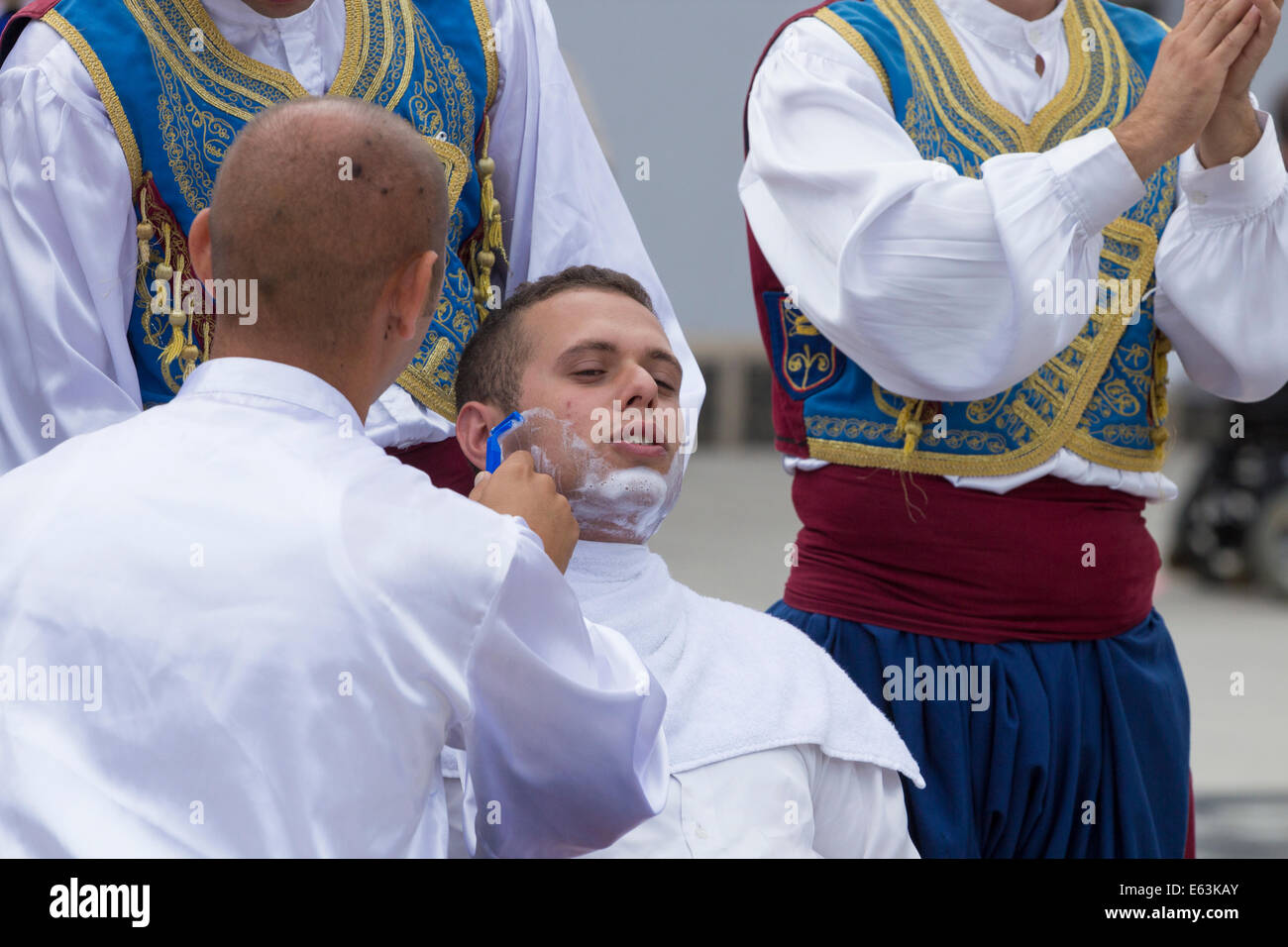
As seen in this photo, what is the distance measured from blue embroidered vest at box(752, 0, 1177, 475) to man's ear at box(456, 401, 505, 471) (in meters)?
0.50

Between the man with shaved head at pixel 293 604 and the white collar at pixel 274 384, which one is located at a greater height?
the white collar at pixel 274 384

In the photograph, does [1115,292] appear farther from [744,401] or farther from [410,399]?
[744,401]

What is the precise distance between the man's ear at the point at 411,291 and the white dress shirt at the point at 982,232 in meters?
0.74

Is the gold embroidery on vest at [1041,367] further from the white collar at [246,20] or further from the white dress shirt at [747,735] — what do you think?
the white collar at [246,20]

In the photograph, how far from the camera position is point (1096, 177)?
2.09 meters

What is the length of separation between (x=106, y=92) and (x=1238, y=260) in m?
1.40

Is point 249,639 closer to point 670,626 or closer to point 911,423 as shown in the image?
point 670,626

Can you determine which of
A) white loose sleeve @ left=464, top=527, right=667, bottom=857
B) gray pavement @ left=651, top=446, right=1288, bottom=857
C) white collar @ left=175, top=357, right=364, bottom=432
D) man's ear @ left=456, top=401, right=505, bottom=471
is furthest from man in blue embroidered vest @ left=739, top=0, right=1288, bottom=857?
gray pavement @ left=651, top=446, right=1288, bottom=857

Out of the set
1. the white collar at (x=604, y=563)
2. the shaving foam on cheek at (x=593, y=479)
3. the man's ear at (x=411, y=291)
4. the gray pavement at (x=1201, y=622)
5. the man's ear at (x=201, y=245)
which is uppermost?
the man's ear at (x=201, y=245)

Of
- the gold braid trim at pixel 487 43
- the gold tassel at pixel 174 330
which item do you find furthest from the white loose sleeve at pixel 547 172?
the gold tassel at pixel 174 330

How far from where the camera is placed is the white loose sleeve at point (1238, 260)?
2287 millimetres

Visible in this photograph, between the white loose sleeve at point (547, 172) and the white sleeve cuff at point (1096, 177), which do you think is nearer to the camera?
the white sleeve cuff at point (1096, 177)

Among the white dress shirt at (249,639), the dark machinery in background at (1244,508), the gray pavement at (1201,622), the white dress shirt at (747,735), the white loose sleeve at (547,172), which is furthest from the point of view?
the dark machinery in background at (1244,508)

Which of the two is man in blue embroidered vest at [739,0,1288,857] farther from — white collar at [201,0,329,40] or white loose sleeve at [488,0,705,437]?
white collar at [201,0,329,40]
